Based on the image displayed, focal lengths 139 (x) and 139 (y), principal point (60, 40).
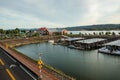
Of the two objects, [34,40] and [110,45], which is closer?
[110,45]

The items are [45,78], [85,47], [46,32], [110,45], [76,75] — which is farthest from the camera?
[46,32]

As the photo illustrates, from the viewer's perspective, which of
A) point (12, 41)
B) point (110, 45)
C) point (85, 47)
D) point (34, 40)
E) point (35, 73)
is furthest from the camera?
point (34, 40)

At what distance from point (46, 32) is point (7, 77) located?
5468 inches

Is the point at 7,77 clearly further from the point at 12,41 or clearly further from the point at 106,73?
the point at 12,41

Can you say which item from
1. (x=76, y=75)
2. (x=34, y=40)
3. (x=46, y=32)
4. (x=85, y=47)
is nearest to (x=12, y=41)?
(x=34, y=40)

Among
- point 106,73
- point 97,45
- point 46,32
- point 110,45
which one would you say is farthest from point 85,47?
point 46,32

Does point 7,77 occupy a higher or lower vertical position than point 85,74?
higher

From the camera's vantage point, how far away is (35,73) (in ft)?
64.7

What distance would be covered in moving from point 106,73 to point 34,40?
87.7 metres

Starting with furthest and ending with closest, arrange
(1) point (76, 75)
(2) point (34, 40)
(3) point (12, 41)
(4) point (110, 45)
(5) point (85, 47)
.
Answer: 1. (2) point (34, 40)
2. (3) point (12, 41)
3. (5) point (85, 47)
4. (4) point (110, 45)
5. (1) point (76, 75)

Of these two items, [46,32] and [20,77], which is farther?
[46,32]

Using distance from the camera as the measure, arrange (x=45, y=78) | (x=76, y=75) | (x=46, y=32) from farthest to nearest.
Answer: (x=46, y=32) → (x=76, y=75) → (x=45, y=78)

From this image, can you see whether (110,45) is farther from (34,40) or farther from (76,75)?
(34,40)

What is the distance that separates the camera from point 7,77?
18766 mm
